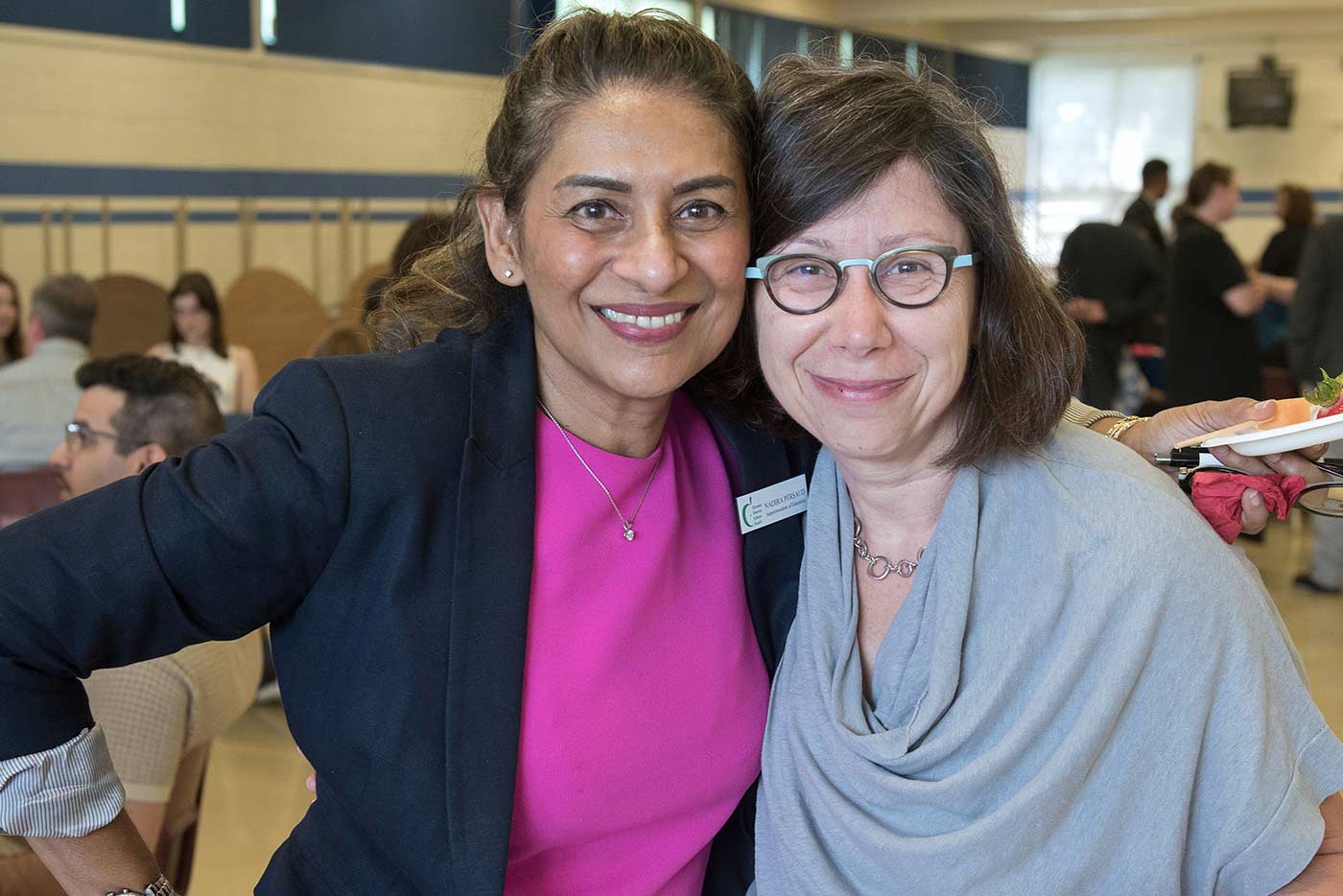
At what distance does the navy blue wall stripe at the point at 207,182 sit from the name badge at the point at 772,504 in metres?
4.43

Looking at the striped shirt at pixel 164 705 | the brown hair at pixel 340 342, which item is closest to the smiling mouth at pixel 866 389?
the striped shirt at pixel 164 705

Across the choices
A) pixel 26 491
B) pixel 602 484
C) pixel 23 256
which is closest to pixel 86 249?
pixel 23 256

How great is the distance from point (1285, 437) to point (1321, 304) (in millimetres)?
4905

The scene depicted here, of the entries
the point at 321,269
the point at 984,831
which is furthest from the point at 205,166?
the point at 984,831

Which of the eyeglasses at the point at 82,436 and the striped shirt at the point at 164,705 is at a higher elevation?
the eyeglasses at the point at 82,436

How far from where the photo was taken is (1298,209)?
8.40 m

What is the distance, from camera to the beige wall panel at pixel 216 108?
6641 mm

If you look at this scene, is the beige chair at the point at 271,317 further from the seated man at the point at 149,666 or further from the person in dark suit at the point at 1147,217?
the person in dark suit at the point at 1147,217

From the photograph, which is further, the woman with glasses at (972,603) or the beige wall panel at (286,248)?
the beige wall panel at (286,248)

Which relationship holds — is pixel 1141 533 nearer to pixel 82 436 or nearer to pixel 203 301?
pixel 82 436

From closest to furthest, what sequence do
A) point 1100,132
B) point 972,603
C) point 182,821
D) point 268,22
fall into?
1. point 972,603
2. point 182,821
3. point 268,22
4. point 1100,132

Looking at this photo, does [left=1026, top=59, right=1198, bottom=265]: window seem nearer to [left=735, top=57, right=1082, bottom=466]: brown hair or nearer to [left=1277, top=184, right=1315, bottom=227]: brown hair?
[left=1277, top=184, right=1315, bottom=227]: brown hair

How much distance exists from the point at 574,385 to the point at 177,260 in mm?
6682

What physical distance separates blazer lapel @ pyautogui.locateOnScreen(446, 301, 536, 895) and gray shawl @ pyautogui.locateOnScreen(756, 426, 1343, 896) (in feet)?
1.16
